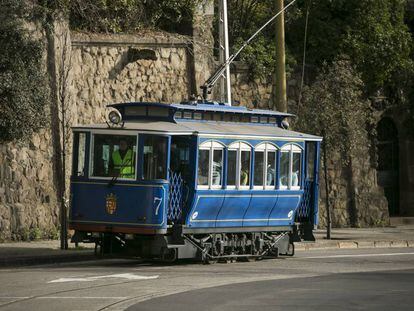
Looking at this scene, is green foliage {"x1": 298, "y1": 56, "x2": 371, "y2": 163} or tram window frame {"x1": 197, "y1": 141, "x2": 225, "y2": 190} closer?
tram window frame {"x1": 197, "y1": 141, "x2": 225, "y2": 190}

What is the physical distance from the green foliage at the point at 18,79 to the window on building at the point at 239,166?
500 cm

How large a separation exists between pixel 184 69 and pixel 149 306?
58.7 ft

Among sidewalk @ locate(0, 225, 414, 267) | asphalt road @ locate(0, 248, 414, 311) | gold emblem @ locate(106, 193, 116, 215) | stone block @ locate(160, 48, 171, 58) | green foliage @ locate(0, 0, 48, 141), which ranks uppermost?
stone block @ locate(160, 48, 171, 58)

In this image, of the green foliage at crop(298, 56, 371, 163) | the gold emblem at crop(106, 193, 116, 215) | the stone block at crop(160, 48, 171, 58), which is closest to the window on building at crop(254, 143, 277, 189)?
the gold emblem at crop(106, 193, 116, 215)

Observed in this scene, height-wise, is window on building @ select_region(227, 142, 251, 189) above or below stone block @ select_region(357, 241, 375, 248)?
above

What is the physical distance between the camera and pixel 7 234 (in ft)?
91.0

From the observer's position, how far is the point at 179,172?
23.8 metres

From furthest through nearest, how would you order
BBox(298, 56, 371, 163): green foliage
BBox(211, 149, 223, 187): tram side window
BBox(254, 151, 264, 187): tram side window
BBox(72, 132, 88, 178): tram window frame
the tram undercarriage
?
BBox(298, 56, 371, 163): green foliage, BBox(254, 151, 264, 187): tram side window, BBox(211, 149, 223, 187): tram side window, BBox(72, 132, 88, 178): tram window frame, the tram undercarriage

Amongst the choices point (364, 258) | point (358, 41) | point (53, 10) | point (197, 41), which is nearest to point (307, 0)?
point (358, 41)

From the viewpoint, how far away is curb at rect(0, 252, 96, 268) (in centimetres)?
2361

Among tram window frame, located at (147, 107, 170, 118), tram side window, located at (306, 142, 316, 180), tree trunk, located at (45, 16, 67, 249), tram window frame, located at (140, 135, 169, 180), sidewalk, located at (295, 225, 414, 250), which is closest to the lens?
tram window frame, located at (140, 135, 169, 180)

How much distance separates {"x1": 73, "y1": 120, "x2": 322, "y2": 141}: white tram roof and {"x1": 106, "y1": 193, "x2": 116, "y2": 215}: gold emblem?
1.29m

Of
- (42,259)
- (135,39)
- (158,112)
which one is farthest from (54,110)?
(42,259)

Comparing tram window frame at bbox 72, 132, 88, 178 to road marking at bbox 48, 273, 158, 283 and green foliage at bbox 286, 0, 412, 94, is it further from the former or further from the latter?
Answer: green foliage at bbox 286, 0, 412, 94
